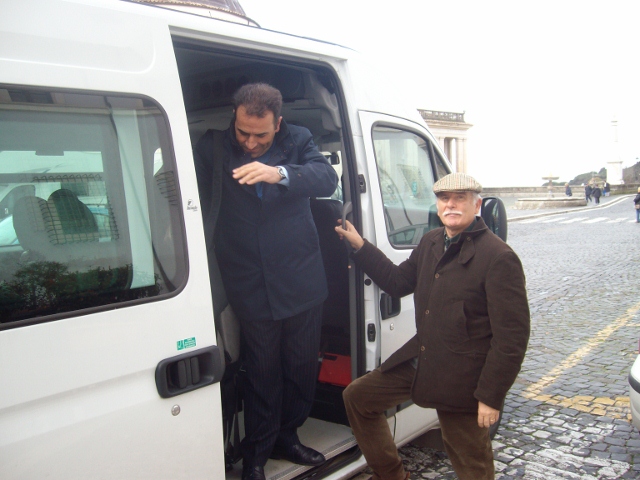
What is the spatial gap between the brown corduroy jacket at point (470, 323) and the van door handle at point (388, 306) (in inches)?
14.8

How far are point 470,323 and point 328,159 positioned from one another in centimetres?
155

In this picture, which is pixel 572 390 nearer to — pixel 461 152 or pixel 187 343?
pixel 187 343

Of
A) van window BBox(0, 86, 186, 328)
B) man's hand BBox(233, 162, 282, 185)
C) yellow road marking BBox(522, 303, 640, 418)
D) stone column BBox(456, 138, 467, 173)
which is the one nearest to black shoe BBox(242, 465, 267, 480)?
van window BBox(0, 86, 186, 328)

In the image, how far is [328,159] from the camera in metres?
3.93

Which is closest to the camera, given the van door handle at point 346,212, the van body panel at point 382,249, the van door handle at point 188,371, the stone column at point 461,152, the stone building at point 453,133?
the van door handle at point 188,371

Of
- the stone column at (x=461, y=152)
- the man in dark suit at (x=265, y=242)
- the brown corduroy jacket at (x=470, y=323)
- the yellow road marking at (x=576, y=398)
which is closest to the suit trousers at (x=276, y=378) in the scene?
the man in dark suit at (x=265, y=242)

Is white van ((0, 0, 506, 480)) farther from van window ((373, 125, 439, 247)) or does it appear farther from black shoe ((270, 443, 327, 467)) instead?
van window ((373, 125, 439, 247))

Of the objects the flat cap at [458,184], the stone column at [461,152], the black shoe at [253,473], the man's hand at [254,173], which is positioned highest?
the stone column at [461,152]

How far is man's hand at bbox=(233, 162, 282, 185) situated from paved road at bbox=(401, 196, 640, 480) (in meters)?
2.22

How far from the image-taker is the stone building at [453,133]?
8150 centimetres

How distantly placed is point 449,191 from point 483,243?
0.30 metres

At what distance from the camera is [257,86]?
9.40 ft

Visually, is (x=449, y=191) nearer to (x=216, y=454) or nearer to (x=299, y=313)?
(x=299, y=313)

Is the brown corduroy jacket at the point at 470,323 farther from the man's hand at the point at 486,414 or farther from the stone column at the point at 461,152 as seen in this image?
the stone column at the point at 461,152
